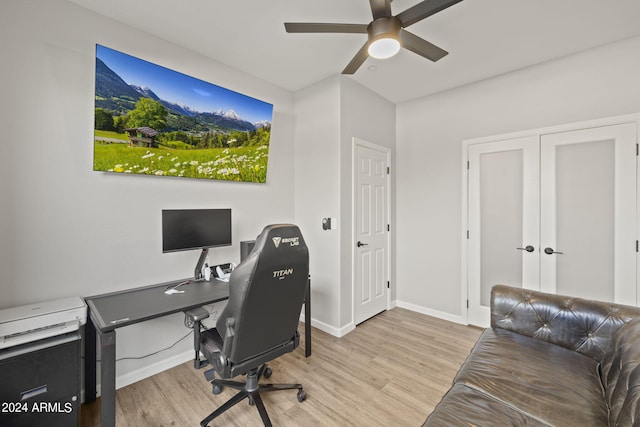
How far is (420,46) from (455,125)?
1.79 metres

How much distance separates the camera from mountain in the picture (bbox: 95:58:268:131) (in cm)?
207

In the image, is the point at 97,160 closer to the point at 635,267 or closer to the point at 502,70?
the point at 502,70

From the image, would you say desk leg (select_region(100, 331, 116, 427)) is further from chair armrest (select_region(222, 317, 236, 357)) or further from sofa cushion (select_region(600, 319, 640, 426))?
sofa cushion (select_region(600, 319, 640, 426))

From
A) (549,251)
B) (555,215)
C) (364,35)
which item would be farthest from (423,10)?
(549,251)

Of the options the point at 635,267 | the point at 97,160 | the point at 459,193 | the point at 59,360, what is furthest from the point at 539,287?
the point at 97,160

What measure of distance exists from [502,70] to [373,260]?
254cm

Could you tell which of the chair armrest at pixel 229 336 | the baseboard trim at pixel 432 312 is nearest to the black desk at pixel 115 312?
the chair armrest at pixel 229 336

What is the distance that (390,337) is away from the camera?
3.01 meters

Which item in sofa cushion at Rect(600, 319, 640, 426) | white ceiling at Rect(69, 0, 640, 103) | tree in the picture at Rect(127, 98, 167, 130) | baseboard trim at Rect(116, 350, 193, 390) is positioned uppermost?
white ceiling at Rect(69, 0, 640, 103)

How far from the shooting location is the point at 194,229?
2359 millimetres

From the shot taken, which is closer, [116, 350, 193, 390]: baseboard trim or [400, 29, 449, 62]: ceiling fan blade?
[400, 29, 449, 62]: ceiling fan blade

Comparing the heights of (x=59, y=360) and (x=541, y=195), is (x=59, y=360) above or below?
below

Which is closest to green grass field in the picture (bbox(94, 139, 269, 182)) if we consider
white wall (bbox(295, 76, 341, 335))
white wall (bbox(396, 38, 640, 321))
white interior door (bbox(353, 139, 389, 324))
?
white wall (bbox(295, 76, 341, 335))

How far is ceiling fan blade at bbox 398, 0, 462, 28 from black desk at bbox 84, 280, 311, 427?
7.29 ft
